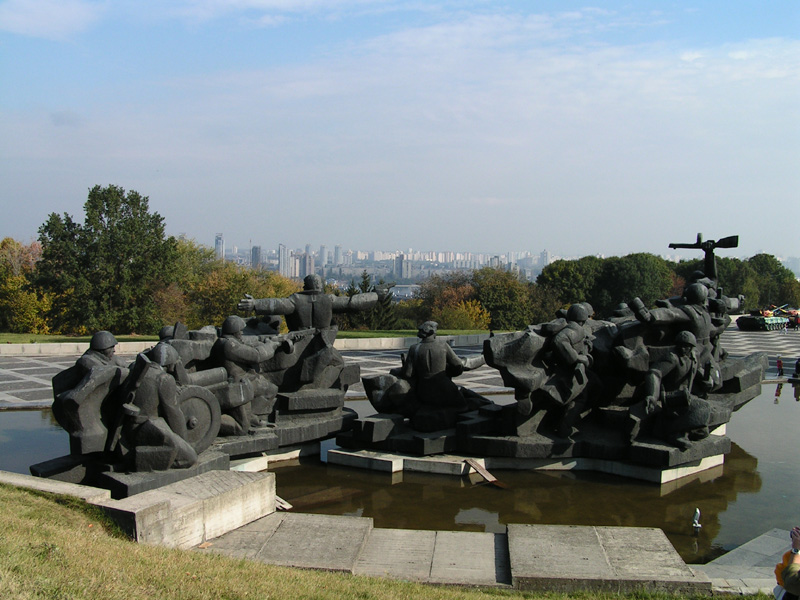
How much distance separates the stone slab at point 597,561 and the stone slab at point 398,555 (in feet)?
2.88

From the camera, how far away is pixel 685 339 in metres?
11.6

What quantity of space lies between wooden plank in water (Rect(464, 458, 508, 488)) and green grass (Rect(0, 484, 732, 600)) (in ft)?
13.2

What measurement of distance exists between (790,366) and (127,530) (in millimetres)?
25337

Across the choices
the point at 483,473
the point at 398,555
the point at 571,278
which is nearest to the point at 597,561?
the point at 398,555

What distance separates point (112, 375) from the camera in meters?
8.92

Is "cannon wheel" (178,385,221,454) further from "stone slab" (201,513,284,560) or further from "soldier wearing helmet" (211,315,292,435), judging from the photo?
"stone slab" (201,513,284,560)

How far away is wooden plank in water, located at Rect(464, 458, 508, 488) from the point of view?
10.7 metres

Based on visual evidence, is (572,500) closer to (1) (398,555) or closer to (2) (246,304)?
(1) (398,555)

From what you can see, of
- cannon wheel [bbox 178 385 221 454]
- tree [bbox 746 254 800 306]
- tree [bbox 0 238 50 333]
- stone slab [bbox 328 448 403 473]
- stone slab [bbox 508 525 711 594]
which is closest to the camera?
stone slab [bbox 508 525 711 594]

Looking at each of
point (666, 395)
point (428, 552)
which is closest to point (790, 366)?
point (666, 395)

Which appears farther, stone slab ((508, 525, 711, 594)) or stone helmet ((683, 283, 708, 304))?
stone helmet ((683, 283, 708, 304))

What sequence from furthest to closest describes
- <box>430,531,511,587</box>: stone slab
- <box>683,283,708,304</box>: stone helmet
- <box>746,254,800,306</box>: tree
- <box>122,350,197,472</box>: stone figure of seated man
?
<box>746,254,800,306</box>: tree → <box>683,283,708,304</box>: stone helmet → <box>122,350,197,472</box>: stone figure of seated man → <box>430,531,511,587</box>: stone slab

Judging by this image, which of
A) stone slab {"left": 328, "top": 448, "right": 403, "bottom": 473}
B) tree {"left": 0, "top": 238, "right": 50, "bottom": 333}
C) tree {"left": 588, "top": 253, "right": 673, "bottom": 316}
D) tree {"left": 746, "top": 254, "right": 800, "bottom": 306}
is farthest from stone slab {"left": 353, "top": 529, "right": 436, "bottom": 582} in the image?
tree {"left": 746, "top": 254, "right": 800, "bottom": 306}

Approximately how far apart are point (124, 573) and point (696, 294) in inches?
385
